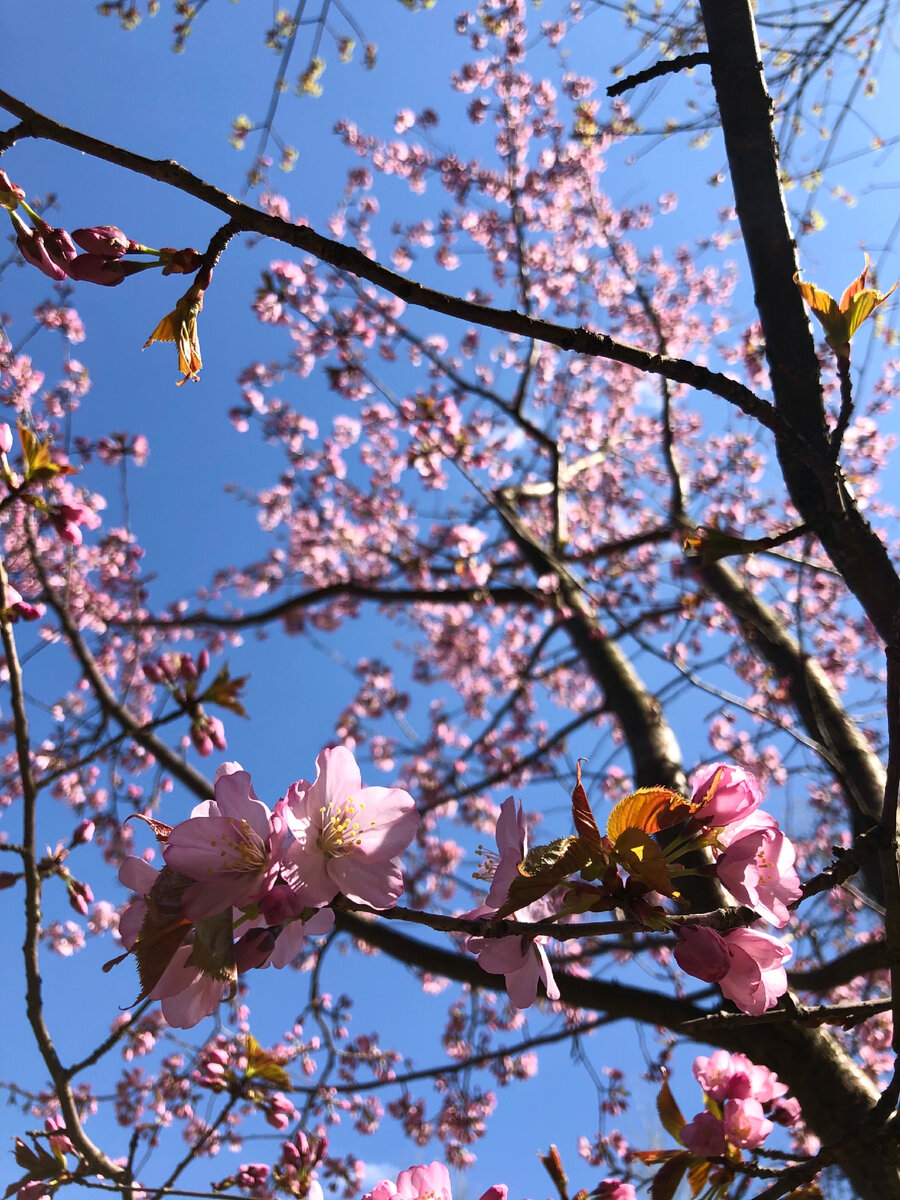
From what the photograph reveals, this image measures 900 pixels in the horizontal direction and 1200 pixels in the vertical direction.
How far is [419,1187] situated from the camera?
1.17 meters

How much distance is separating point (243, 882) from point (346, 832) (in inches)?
5.8

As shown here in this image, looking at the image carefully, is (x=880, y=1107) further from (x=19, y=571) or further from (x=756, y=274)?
(x=19, y=571)

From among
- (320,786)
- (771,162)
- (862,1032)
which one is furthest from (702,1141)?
(862,1032)

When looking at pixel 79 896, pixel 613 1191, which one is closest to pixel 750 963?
pixel 613 1191

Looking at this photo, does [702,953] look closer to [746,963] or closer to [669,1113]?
[746,963]

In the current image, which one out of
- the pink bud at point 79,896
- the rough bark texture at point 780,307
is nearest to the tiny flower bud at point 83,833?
the pink bud at point 79,896

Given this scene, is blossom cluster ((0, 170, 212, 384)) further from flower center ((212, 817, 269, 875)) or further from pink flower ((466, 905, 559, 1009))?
pink flower ((466, 905, 559, 1009))

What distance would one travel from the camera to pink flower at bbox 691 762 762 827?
0.83 meters

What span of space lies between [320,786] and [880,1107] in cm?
77

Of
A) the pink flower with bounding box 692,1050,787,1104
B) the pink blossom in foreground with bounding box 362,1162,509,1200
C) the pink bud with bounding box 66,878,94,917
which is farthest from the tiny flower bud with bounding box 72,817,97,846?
the pink flower with bounding box 692,1050,787,1104

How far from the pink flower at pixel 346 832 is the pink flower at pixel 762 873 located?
0.36m

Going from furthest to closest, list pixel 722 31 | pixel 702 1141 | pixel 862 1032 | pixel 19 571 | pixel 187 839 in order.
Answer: pixel 19 571, pixel 862 1032, pixel 722 31, pixel 702 1141, pixel 187 839

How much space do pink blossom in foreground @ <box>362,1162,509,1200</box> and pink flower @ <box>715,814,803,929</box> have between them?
2.20 feet

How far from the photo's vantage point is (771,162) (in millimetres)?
1695
